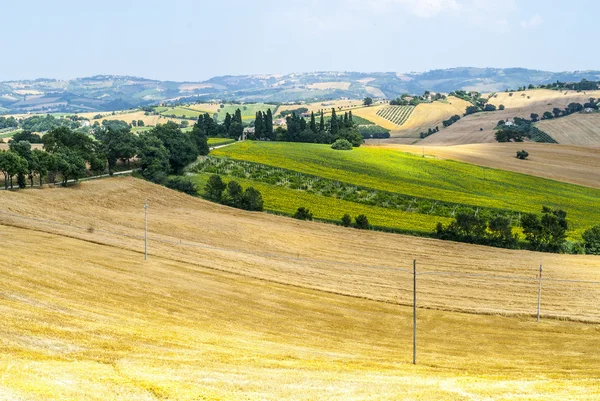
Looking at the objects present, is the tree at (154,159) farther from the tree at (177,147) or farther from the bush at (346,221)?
the bush at (346,221)

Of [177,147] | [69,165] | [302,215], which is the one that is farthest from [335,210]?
[177,147]

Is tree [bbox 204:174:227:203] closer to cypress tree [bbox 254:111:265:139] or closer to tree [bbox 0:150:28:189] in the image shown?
tree [bbox 0:150:28:189]

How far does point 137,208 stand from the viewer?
80562 millimetres

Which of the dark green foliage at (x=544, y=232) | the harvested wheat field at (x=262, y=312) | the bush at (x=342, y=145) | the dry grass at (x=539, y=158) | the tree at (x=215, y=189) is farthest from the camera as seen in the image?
the bush at (x=342, y=145)

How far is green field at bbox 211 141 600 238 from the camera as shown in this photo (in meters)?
102

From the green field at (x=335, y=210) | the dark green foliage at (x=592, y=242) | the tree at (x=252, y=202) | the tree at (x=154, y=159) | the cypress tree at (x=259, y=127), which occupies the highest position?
the cypress tree at (x=259, y=127)

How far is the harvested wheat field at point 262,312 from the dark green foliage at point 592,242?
832cm

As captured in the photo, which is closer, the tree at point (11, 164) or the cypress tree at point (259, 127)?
the tree at point (11, 164)

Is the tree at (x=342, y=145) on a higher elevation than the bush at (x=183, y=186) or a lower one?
higher

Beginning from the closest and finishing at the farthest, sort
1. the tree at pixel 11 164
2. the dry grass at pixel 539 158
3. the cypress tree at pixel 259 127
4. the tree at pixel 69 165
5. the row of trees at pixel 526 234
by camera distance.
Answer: the tree at pixel 11 164 → the row of trees at pixel 526 234 → the tree at pixel 69 165 → the dry grass at pixel 539 158 → the cypress tree at pixel 259 127

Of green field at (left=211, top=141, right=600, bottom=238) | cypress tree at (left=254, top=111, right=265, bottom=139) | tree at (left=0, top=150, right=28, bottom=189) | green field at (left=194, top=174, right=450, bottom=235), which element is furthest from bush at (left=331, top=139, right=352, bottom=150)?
tree at (left=0, top=150, right=28, bottom=189)

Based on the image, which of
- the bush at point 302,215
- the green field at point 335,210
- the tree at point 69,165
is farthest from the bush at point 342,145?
the tree at point 69,165

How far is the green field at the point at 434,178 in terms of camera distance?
102 m

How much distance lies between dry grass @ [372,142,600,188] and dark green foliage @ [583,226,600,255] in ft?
154
